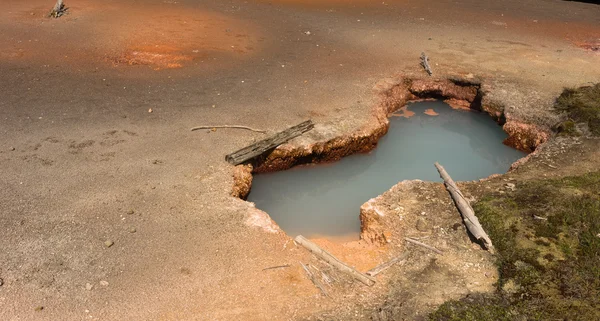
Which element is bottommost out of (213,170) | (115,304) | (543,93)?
(115,304)

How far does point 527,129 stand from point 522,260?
508cm

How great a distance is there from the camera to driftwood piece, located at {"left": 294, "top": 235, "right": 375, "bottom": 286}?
7141mm

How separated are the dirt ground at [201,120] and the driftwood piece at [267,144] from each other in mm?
307

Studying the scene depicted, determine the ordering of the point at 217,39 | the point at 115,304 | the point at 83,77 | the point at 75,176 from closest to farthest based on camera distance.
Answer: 1. the point at 115,304
2. the point at 75,176
3. the point at 83,77
4. the point at 217,39

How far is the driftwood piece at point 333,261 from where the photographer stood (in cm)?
714

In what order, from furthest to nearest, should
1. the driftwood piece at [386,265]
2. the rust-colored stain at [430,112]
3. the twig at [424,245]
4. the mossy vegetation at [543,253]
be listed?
the rust-colored stain at [430,112]
the twig at [424,245]
the driftwood piece at [386,265]
the mossy vegetation at [543,253]

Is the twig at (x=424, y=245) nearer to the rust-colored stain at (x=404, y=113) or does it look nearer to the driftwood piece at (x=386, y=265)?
the driftwood piece at (x=386, y=265)

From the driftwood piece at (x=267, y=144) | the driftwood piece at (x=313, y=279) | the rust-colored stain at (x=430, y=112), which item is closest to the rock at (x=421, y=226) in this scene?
the driftwood piece at (x=313, y=279)

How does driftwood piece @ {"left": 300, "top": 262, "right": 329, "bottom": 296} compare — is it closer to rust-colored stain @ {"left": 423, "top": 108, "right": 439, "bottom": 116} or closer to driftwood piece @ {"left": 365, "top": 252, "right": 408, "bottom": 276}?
driftwood piece @ {"left": 365, "top": 252, "right": 408, "bottom": 276}

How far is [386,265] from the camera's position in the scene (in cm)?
746

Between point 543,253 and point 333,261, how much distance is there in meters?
2.98

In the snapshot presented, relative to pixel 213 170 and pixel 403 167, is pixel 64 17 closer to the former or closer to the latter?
pixel 213 170

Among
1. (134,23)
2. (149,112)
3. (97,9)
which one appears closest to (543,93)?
(149,112)

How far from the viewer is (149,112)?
442 inches
